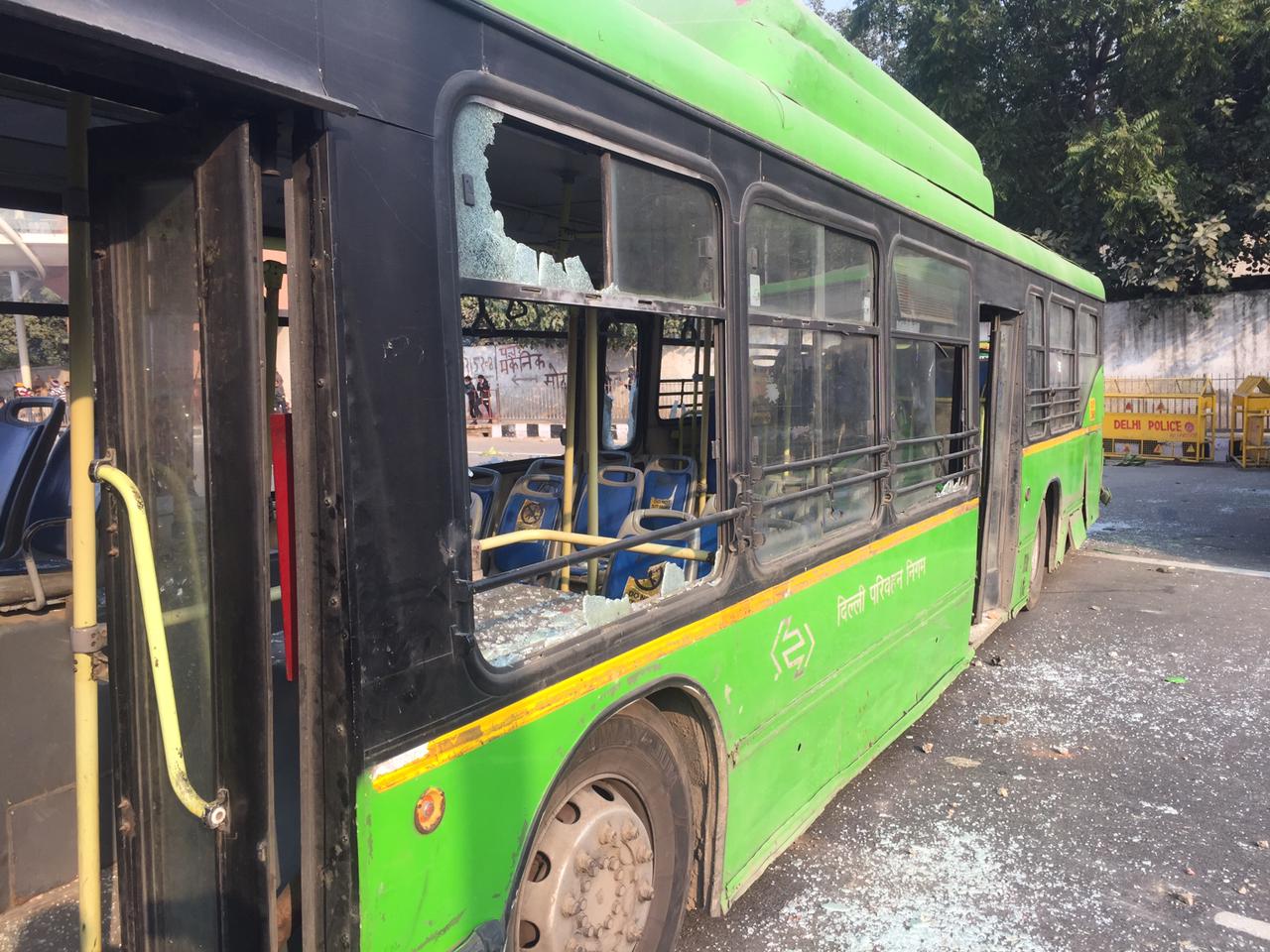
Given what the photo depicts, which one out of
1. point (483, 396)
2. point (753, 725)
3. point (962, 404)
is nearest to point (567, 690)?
point (753, 725)

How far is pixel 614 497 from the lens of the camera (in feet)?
13.9

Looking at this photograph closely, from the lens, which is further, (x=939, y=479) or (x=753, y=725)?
(x=939, y=479)

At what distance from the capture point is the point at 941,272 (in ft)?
14.4

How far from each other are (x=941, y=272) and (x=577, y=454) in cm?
197

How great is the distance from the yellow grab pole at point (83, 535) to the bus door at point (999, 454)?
523 cm

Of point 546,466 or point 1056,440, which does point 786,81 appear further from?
point 1056,440

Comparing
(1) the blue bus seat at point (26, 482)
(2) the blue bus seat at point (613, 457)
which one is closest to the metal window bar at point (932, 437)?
(2) the blue bus seat at point (613, 457)

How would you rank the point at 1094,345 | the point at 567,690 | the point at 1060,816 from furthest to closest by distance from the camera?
the point at 1094,345 → the point at 1060,816 → the point at 567,690

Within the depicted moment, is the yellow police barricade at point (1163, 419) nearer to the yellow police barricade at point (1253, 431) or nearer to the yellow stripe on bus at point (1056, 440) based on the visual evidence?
the yellow police barricade at point (1253, 431)

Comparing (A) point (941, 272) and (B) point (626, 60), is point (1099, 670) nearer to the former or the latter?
(A) point (941, 272)

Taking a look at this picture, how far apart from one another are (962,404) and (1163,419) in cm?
1551

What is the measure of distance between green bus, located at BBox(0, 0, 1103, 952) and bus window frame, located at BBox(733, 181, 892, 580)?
20mm

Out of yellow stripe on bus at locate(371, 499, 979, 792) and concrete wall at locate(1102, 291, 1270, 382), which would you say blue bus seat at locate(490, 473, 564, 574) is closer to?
yellow stripe on bus at locate(371, 499, 979, 792)

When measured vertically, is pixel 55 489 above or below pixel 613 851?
above
